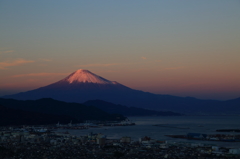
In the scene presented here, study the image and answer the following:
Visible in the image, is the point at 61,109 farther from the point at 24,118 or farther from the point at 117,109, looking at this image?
the point at 117,109

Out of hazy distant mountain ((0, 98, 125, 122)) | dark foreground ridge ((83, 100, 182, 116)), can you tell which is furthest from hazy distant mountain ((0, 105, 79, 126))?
dark foreground ridge ((83, 100, 182, 116))

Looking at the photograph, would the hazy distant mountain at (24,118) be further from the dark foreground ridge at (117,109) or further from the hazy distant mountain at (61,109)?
the dark foreground ridge at (117,109)

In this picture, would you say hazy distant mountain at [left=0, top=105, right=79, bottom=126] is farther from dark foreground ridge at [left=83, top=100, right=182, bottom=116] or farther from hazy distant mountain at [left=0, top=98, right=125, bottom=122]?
dark foreground ridge at [left=83, top=100, right=182, bottom=116]

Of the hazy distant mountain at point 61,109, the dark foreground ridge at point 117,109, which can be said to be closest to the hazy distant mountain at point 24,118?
the hazy distant mountain at point 61,109

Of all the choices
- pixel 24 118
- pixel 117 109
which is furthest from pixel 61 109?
pixel 117 109

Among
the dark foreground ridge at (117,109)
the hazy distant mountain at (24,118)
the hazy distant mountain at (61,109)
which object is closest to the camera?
the hazy distant mountain at (24,118)

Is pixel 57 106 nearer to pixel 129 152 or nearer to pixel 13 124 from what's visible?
pixel 13 124
